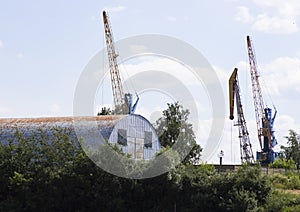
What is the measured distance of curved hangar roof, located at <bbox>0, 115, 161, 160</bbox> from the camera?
3803 cm

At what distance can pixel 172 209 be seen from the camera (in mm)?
30438

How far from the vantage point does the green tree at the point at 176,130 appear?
58594mm

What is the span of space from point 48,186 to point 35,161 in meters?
1.96

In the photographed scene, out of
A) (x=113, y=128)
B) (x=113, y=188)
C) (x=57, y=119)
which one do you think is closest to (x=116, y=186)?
(x=113, y=188)

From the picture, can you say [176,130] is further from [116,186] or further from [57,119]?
[116,186]

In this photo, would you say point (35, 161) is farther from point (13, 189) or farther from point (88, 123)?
point (88, 123)

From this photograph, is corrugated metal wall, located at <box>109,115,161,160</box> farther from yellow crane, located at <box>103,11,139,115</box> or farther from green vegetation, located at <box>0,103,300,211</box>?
yellow crane, located at <box>103,11,139,115</box>

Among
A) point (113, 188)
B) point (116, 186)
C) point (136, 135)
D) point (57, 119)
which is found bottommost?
point (113, 188)

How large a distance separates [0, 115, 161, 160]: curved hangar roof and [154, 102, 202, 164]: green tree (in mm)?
14606

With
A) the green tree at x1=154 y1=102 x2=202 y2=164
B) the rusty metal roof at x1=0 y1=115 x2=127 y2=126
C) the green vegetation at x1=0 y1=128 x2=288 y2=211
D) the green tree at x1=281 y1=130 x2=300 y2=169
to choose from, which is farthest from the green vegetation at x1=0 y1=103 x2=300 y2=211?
the green tree at x1=281 y1=130 x2=300 y2=169

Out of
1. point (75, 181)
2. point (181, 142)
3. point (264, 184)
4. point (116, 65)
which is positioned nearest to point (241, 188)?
point (264, 184)

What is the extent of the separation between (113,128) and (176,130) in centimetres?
2696

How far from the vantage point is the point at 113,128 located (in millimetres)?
37781

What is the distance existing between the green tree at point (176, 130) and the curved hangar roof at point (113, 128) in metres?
14.6
